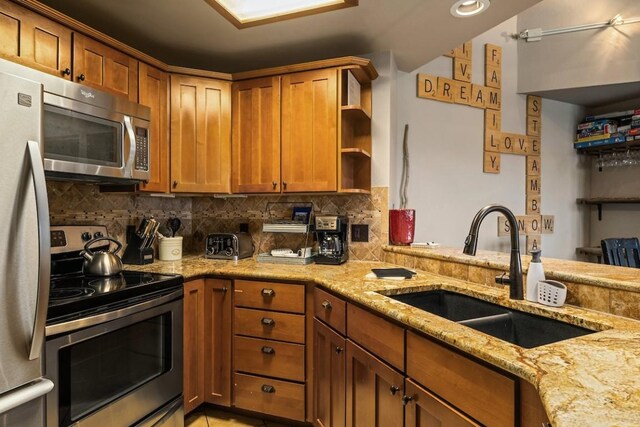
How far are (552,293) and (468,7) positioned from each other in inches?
61.9

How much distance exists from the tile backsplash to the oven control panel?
0.06 metres

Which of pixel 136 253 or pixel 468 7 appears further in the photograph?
pixel 136 253

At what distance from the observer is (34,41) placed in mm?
1733

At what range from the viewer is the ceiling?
80.7 inches

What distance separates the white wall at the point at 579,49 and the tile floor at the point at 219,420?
3697 millimetres

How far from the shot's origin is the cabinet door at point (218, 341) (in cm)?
222

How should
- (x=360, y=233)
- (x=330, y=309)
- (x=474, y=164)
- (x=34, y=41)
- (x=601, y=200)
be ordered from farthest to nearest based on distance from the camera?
(x=601, y=200)
(x=474, y=164)
(x=360, y=233)
(x=330, y=309)
(x=34, y=41)

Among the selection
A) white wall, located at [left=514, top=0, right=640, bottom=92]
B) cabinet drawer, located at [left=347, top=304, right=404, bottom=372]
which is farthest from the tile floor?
white wall, located at [left=514, top=0, right=640, bottom=92]

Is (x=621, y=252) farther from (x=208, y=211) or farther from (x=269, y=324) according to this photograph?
(x=208, y=211)

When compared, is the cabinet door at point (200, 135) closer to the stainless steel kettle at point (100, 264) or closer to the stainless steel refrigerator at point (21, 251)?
the stainless steel kettle at point (100, 264)

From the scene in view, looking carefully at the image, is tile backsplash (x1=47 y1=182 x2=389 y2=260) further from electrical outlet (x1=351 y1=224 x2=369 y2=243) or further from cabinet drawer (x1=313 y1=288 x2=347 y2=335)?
cabinet drawer (x1=313 y1=288 x2=347 y2=335)

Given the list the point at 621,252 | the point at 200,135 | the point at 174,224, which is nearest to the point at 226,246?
the point at 174,224

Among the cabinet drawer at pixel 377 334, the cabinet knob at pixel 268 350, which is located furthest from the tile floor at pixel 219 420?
the cabinet drawer at pixel 377 334

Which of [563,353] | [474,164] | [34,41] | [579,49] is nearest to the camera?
[563,353]
